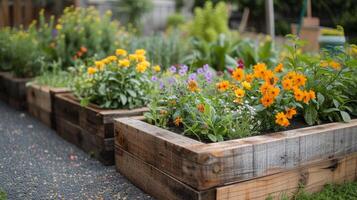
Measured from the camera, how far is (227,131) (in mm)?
2518

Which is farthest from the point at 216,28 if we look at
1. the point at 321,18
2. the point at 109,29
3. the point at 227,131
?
the point at 321,18

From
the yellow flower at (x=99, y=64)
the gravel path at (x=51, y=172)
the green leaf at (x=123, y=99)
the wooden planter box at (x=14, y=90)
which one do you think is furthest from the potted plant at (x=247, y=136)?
the wooden planter box at (x=14, y=90)

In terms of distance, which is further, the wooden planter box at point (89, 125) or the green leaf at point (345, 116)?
the wooden planter box at point (89, 125)

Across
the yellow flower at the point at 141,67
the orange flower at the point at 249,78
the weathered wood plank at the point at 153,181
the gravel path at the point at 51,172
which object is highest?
the yellow flower at the point at 141,67

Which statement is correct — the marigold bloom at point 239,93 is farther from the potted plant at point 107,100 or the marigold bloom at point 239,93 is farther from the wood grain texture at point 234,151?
the potted plant at point 107,100

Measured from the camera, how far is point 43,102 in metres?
4.39

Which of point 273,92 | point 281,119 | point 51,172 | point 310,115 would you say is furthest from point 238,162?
point 51,172

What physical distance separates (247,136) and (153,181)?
626mm

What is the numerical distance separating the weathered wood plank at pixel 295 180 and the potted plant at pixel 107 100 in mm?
1303

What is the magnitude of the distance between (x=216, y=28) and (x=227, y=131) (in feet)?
17.5

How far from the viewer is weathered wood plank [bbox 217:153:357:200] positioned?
224 cm

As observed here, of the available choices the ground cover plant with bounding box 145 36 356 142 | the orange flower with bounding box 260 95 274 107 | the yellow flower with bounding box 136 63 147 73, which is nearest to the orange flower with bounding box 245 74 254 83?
the ground cover plant with bounding box 145 36 356 142

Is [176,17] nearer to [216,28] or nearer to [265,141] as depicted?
[216,28]

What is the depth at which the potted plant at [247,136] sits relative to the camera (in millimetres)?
2229
